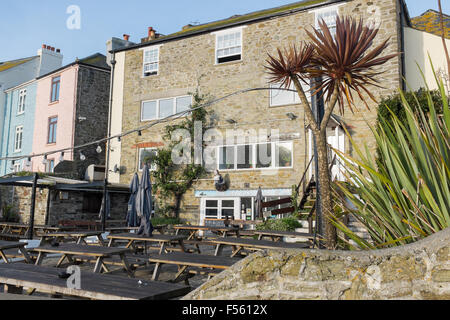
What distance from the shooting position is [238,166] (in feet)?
54.3

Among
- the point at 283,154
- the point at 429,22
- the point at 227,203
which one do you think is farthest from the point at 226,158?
the point at 429,22

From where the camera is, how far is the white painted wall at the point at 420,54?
1420cm

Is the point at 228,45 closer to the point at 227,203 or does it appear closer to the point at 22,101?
the point at 227,203

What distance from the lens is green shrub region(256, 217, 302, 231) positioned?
11.4m

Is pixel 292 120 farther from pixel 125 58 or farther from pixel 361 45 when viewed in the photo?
pixel 361 45

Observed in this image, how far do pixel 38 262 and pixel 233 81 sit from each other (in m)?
11.9

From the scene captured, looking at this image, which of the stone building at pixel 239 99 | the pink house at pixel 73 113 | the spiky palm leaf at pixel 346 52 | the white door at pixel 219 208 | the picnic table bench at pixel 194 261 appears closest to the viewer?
the spiky palm leaf at pixel 346 52

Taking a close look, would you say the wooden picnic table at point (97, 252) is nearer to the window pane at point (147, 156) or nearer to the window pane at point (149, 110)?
the window pane at point (147, 156)

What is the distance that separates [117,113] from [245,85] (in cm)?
705

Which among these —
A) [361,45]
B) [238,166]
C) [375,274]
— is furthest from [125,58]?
[375,274]

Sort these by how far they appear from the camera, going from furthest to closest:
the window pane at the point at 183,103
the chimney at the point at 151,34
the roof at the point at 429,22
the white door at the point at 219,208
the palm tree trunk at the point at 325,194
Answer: the chimney at the point at 151,34 → the window pane at the point at 183,103 → the roof at the point at 429,22 → the white door at the point at 219,208 → the palm tree trunk at the point at 325,194

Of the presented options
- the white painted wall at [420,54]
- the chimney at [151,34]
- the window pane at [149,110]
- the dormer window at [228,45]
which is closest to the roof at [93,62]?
the chimney at [151,34]

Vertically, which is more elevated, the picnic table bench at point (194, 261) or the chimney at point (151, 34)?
the chimney at point (151, 34)

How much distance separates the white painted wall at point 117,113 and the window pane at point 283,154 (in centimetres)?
814
